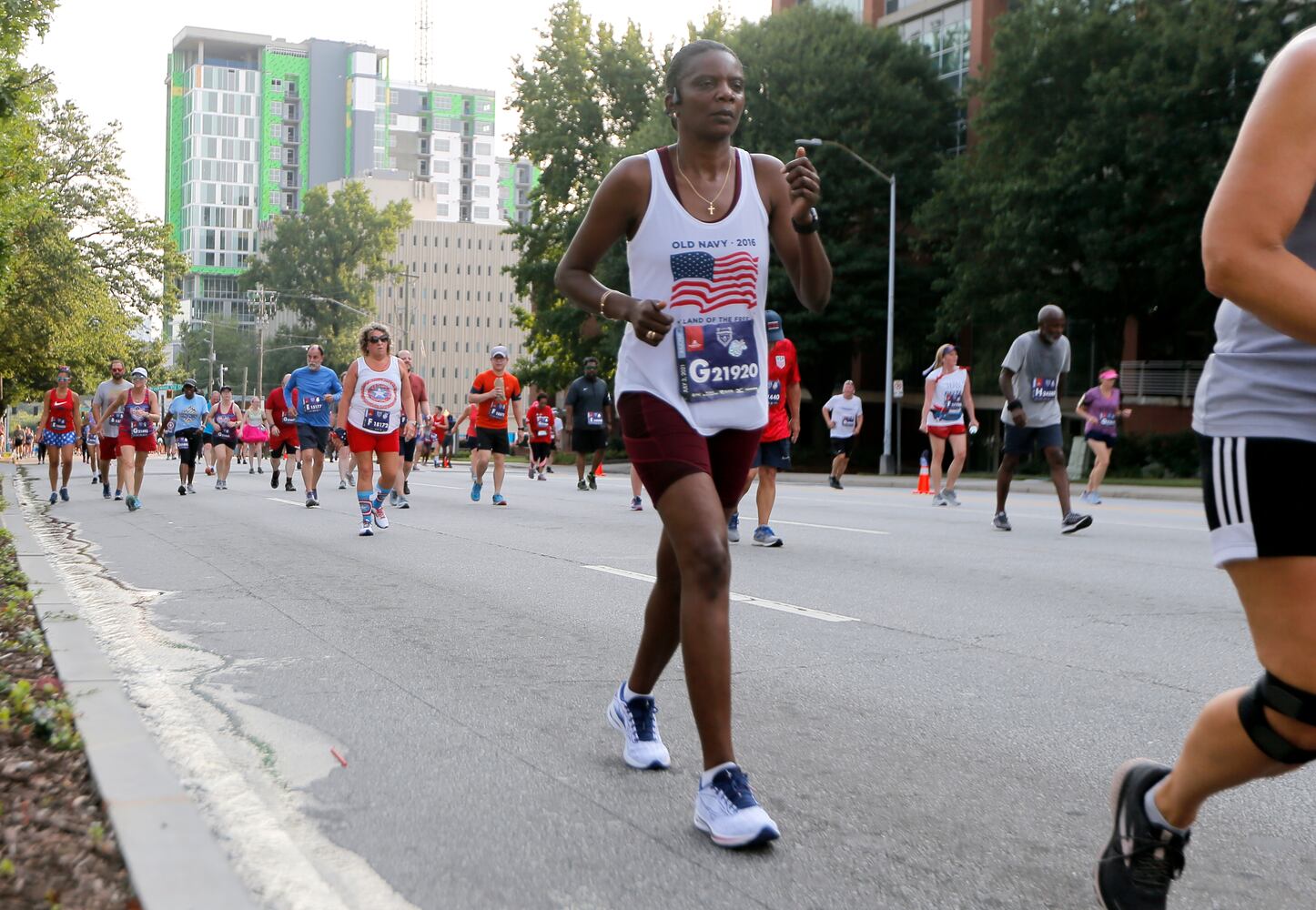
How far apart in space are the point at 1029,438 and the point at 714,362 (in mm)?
9564

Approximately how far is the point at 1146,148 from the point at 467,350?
11849 centimetres

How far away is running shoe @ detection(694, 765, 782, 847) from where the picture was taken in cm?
348

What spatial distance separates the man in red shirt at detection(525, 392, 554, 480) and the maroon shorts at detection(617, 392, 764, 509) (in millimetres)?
20427

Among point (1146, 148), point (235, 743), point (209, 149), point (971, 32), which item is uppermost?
point (209, 149)

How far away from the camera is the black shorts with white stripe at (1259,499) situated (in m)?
2.50

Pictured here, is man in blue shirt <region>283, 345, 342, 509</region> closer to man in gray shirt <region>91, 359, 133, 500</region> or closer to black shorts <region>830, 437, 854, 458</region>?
man in gray shirt <region>91, 359, 133, 500</region>

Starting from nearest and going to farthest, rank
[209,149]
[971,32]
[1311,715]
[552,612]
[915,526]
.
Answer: [1311,715]
[552,612]
[915,526]
[971,32]
[209,149]

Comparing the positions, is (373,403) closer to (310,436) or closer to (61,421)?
(310,436)

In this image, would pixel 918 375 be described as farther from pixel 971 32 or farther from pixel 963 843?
pixel 963 843

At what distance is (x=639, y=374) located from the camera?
3891 mm

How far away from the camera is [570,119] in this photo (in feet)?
180

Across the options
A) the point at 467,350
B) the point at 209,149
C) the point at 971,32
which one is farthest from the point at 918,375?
the point at 209,149

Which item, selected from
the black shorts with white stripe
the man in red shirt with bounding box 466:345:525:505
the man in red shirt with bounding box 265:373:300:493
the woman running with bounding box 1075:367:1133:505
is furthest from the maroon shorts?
the man in red shirt with bounding box 265:373:300:493

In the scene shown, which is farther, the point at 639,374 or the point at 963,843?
the point at 639,374
